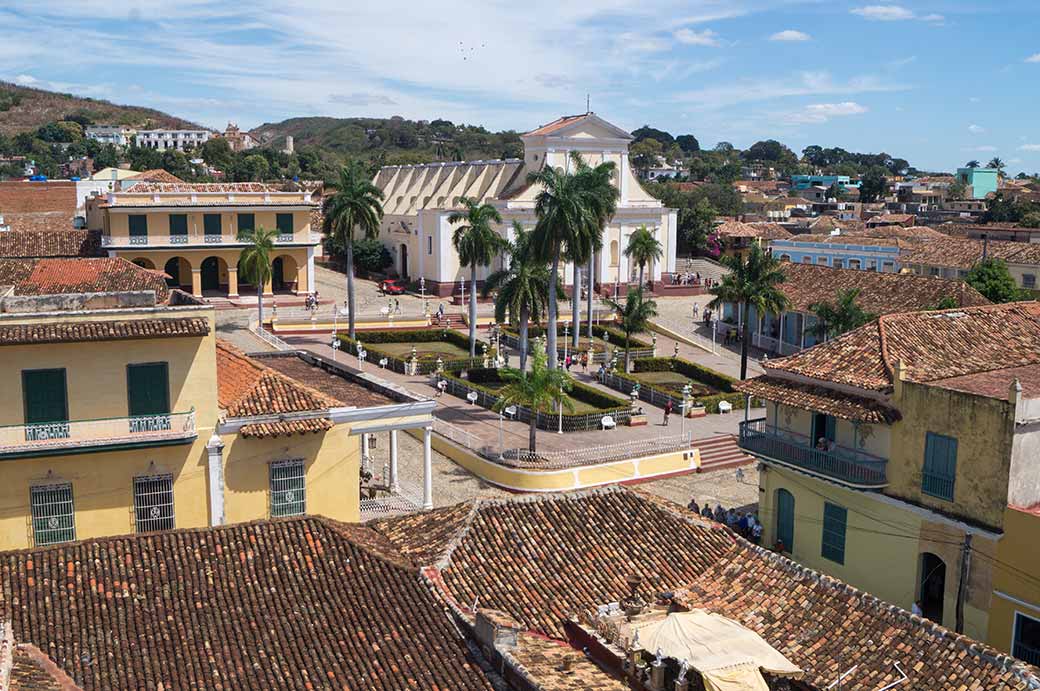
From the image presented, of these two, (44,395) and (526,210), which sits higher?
(526,210)

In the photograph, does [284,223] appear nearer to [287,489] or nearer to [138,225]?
[138,225]

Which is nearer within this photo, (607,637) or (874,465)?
(607,637)

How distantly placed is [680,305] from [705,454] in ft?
101

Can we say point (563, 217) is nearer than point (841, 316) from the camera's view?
Yes

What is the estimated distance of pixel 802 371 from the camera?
2622 cm

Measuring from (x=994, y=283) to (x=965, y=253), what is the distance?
14.3 metres

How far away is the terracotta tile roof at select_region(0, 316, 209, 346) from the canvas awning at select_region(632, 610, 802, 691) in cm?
1205

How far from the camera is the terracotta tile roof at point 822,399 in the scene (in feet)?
77.1

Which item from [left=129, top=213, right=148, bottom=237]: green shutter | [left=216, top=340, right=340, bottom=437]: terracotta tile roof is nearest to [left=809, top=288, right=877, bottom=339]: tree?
[left=216, top=340, right=340, bottom=437]: terracotta tile roof

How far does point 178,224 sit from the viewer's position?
5831cm

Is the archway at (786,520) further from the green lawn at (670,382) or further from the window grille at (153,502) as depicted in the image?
the green lawn at (670,382)

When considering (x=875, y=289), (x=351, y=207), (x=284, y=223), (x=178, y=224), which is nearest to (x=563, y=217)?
(x=351, y=207)

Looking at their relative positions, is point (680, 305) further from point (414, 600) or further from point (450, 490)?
point (414, 600)

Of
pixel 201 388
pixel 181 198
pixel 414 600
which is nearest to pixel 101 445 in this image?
pixel 201 388
